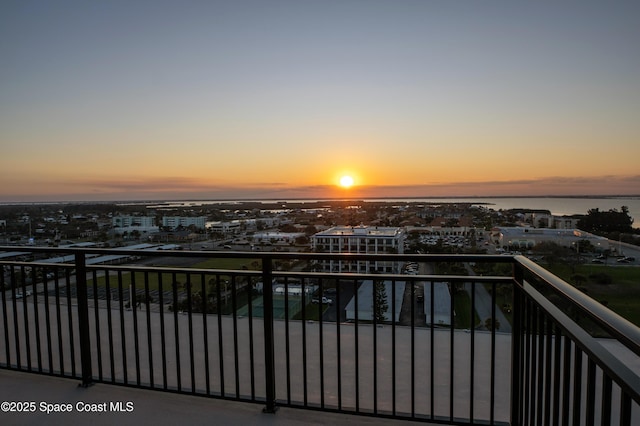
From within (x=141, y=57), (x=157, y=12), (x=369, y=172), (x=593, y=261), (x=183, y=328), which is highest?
(x=157, y=12)

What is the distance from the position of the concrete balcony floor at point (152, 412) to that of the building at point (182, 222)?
15.0 ft

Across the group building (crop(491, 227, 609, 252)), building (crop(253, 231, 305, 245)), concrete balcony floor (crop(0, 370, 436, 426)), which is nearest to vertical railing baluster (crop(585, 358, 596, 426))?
concrete balcony floor (crop(0, 370, 436, 426))

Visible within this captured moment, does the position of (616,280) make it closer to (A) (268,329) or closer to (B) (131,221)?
(A) (268,329)

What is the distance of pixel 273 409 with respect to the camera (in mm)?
2455

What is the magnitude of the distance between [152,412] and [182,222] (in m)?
5.61

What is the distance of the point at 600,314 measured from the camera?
0.92 meters

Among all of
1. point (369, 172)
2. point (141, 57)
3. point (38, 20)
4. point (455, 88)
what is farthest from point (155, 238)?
point (369, 172)

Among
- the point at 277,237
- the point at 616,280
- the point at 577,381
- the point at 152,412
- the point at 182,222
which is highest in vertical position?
the point at 577,381

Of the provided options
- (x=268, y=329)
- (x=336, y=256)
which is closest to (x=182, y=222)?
(x=268, y=329)

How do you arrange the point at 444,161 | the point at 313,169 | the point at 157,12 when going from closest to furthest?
the point at 157,12 → the point at 444,161 → the point at 313,169

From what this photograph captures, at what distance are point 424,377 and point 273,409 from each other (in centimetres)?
130

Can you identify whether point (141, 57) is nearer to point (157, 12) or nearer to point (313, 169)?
point (157, 12)

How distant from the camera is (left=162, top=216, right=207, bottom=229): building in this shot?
24.4 ft

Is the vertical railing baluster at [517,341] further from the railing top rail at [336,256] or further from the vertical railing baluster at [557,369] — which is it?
the vertical railing baluster at [557,369]
